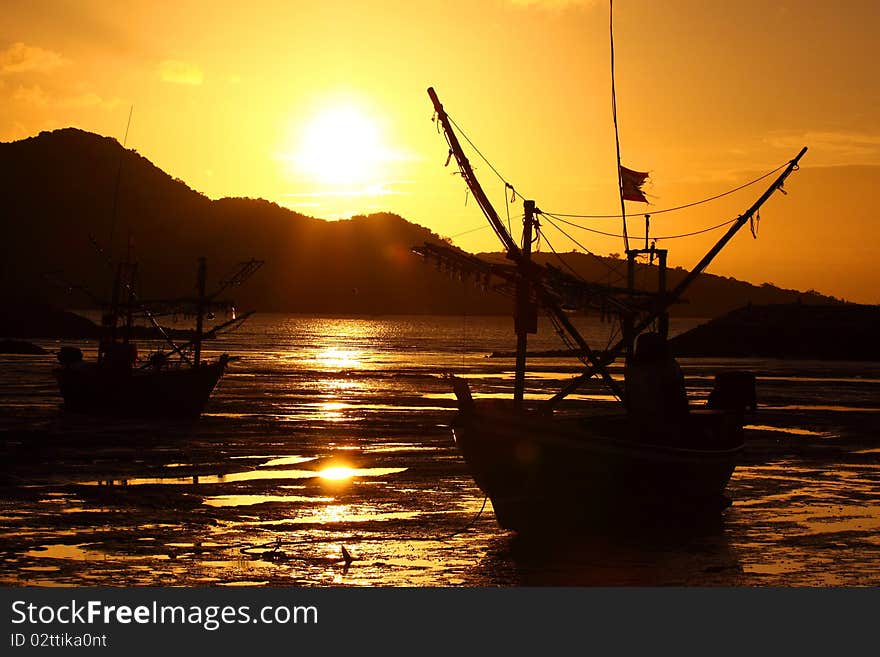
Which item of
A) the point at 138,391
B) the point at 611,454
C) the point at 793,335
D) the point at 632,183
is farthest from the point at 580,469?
the point at 793,335

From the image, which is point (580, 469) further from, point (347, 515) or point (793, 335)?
point (793, 335)

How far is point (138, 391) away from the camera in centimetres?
4409

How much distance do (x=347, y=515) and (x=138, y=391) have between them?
24030mm

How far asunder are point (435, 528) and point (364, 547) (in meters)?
2.28

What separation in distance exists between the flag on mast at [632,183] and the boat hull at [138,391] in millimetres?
17720

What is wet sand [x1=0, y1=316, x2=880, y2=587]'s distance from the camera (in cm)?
1725

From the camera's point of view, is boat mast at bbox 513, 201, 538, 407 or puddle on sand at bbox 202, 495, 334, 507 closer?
puddle on sand at bbox 202, 495, 334, 507

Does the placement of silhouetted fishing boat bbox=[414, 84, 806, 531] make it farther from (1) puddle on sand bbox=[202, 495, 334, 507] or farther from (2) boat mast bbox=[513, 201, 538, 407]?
(1) puddle on sand bbox=[202, 495, 334, 507]

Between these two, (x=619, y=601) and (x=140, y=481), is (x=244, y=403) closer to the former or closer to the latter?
(x=140, y=481)

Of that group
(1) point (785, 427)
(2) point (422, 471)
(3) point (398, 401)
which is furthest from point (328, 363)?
(2) point (422, 471)

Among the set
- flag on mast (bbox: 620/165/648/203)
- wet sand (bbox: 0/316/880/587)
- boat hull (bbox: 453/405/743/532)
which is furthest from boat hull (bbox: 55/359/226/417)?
boat hull (bbox: 453/405/743/532)

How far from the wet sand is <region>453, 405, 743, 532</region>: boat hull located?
0.60 metres

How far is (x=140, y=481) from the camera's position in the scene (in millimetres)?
26406

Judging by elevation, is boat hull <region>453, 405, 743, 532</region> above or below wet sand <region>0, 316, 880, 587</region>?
above
